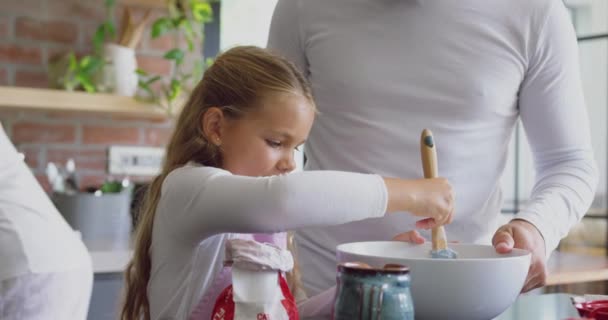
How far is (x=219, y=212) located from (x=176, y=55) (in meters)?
1.98

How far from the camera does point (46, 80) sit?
2.74m

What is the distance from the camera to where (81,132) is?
2.80 metres

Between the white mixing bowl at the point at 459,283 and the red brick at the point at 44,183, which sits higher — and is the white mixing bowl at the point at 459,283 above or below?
above

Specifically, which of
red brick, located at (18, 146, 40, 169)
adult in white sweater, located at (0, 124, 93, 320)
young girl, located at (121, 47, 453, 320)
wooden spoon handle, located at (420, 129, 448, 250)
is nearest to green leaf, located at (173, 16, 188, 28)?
red brick, located at (18, 146, 40, 169)

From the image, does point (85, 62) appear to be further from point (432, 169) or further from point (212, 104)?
point (432, 169)

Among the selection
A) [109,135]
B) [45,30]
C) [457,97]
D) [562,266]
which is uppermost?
[457,97]

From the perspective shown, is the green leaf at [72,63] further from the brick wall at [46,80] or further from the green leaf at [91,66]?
the brick wall at [46,80]

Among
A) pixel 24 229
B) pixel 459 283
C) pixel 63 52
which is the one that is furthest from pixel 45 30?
pixel 459 283

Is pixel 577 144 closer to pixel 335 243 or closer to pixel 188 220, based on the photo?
pixel 335 243

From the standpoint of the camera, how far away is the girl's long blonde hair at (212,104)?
1090 millimetres

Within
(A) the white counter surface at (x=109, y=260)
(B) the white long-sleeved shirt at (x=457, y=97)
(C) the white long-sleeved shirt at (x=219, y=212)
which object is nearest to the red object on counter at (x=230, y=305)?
(C) the white long-sleeved shirt at (x=219, y=212)

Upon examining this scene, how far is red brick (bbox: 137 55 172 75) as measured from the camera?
2.92m

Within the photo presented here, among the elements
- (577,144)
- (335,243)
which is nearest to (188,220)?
(335,243)

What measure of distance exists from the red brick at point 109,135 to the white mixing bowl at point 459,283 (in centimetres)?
209
